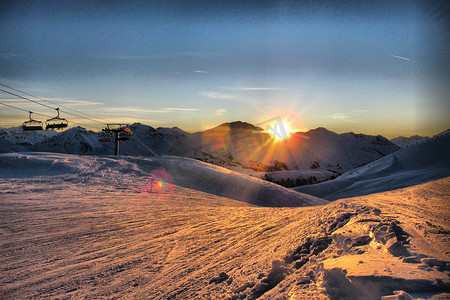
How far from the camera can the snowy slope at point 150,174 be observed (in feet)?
76.5

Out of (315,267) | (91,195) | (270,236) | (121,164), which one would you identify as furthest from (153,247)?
(121,164)

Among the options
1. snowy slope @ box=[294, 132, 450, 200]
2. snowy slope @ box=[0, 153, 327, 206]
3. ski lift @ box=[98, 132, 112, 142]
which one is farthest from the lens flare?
snowy slope @ box=[294, 132, 450, 200]

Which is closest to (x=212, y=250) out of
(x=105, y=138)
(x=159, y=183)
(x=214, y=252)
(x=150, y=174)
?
(x=214, y=252)

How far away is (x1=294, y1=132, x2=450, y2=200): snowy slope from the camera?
3402 centimetres

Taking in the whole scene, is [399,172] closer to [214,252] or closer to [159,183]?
[159,183]

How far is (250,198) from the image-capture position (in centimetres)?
2780

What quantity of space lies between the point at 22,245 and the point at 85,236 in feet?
5.70

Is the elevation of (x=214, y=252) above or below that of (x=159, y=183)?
above

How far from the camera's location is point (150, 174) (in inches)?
1136

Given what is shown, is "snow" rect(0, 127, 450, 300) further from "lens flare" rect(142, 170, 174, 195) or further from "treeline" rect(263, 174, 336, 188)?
"treeline" rect(263, 174, 336, 188)

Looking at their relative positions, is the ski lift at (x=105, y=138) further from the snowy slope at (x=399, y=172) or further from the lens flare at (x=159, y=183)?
the snowy slope at (x=399, y=172)

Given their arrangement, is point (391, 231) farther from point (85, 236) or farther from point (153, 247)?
point (85, 236)

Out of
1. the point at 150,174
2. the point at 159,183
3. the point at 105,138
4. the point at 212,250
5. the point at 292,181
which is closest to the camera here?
the point at 212,250

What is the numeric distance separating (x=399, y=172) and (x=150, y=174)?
36152mm
